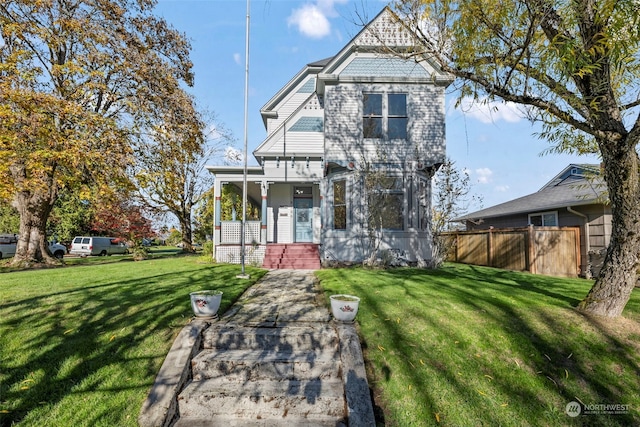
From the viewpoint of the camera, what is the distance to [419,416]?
3018 millimetres

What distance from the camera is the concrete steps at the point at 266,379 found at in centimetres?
318

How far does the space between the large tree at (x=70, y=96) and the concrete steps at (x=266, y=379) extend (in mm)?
11041

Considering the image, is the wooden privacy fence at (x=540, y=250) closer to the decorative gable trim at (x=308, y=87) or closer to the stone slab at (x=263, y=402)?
the stone slab at (x=263, y=402)

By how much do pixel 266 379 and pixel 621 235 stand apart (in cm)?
554

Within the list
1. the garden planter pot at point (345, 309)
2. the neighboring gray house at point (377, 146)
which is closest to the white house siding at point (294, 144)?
the neighboring gray house at point (377, 146)

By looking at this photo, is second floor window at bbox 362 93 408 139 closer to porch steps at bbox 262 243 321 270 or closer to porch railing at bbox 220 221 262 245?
porch steps at bbox 262 243 321 270

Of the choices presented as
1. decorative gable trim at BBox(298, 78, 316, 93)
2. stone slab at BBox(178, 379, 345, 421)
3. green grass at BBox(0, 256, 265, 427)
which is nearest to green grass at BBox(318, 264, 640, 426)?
stone slab at BBox(178, 379, 345, 421)

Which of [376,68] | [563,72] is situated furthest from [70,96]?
[563,72]

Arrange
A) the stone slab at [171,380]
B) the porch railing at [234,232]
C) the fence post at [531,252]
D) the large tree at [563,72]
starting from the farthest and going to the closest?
the porch railing at [234,232] → the fence post at [531,252] → the large tree at [563,72] → the stone slab at [171,380]

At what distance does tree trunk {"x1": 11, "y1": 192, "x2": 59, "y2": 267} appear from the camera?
492 inches

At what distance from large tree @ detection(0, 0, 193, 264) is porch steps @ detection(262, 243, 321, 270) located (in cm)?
706

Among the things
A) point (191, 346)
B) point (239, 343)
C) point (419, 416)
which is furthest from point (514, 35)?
point (191, 346)

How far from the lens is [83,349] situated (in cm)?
379

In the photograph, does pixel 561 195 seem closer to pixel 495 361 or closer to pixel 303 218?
pixel 303 218
